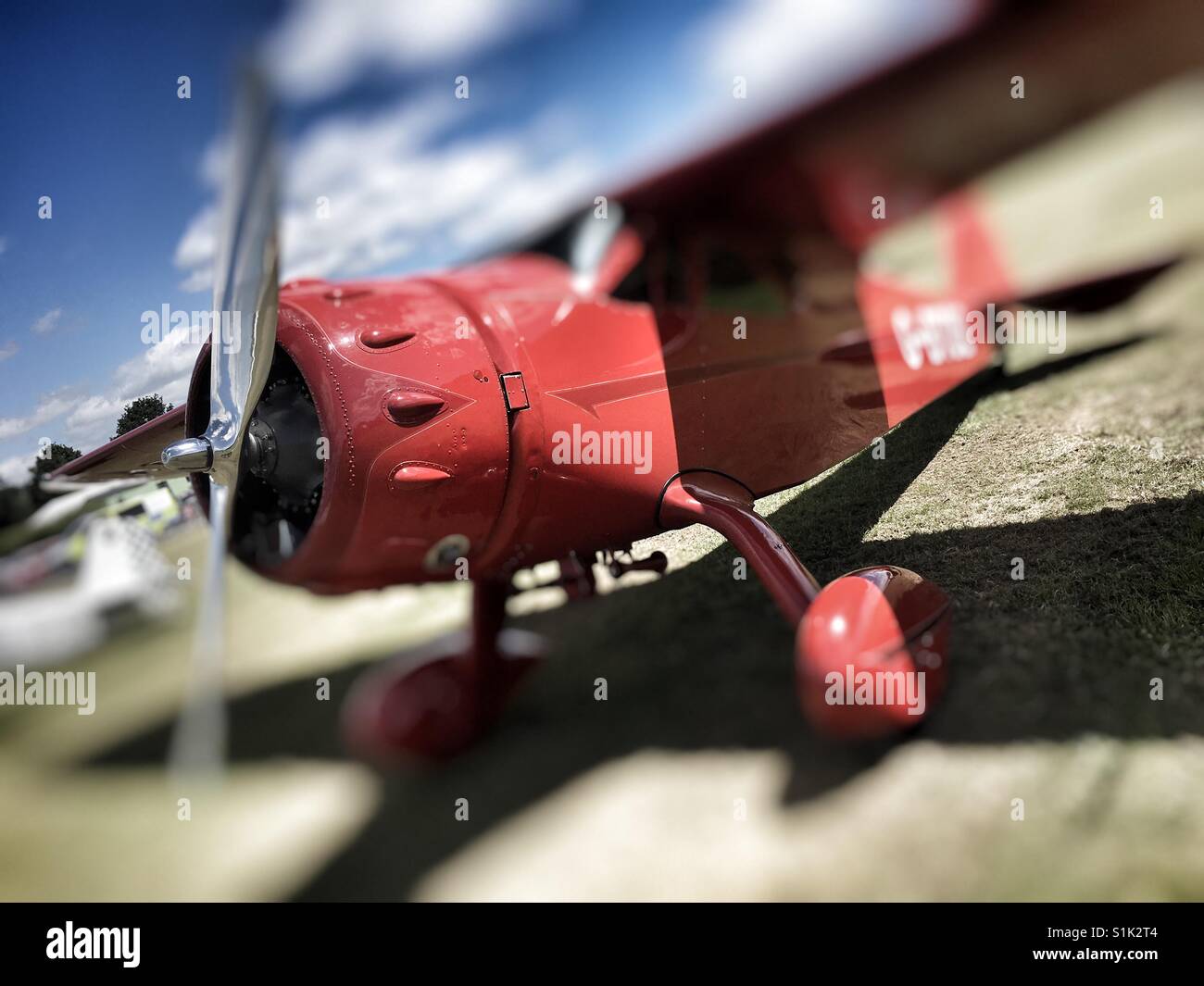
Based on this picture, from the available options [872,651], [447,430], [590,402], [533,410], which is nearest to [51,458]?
[447,430]

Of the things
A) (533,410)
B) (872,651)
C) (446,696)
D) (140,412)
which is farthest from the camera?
(446,696)

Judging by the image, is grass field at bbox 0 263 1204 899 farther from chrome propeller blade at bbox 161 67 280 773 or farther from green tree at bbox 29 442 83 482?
green tree at bbox 29 442 83 482

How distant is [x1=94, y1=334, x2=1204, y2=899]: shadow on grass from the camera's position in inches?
51.9

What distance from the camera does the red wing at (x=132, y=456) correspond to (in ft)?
4.91

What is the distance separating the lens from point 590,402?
63.3 inches

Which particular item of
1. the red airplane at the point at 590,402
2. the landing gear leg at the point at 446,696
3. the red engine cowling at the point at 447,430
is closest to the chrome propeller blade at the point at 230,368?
the red airplane at the point at 590,402

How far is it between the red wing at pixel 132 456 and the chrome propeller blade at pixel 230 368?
16 centimetres

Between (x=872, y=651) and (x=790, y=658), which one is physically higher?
(x=872, y=651)

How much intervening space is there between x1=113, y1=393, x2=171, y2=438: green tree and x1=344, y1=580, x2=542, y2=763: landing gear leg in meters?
1.12

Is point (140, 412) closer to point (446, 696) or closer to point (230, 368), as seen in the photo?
point (230, 368)

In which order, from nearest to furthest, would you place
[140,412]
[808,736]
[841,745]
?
[140,412] < [841,745] < [808,736]

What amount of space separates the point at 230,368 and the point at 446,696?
1.47 m

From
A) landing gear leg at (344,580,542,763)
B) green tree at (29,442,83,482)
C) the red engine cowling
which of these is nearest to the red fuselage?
the red engine cowling
